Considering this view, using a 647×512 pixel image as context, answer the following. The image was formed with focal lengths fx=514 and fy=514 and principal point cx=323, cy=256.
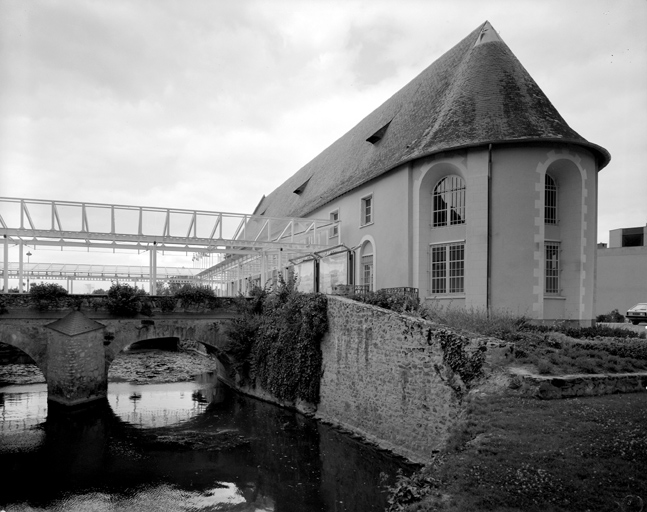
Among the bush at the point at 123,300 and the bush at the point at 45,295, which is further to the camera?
the bush at the point at 123,300

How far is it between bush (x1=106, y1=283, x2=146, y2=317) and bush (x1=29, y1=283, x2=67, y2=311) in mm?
1648

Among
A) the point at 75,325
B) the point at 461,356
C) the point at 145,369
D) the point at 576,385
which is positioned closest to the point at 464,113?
the point at 461,356

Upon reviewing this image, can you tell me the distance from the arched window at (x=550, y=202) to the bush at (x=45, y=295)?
689 inches

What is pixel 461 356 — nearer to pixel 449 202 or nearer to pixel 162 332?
pixel 449 202

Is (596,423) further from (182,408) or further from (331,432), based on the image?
(182,408)

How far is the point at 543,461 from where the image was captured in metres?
6.71

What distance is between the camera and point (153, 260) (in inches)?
872

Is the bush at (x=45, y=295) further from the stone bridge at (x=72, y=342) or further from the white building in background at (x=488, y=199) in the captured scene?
the white building in background at (x=488, y=199)

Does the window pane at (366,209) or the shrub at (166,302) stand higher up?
the window pane at (366,209)

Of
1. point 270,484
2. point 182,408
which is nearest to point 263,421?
point 182,408

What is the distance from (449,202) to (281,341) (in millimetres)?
7926

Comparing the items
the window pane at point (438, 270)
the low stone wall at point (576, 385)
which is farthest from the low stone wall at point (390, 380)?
the window pane at point (438, 270)

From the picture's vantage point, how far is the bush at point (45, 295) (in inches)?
719

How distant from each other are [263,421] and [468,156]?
11237 millimetres
